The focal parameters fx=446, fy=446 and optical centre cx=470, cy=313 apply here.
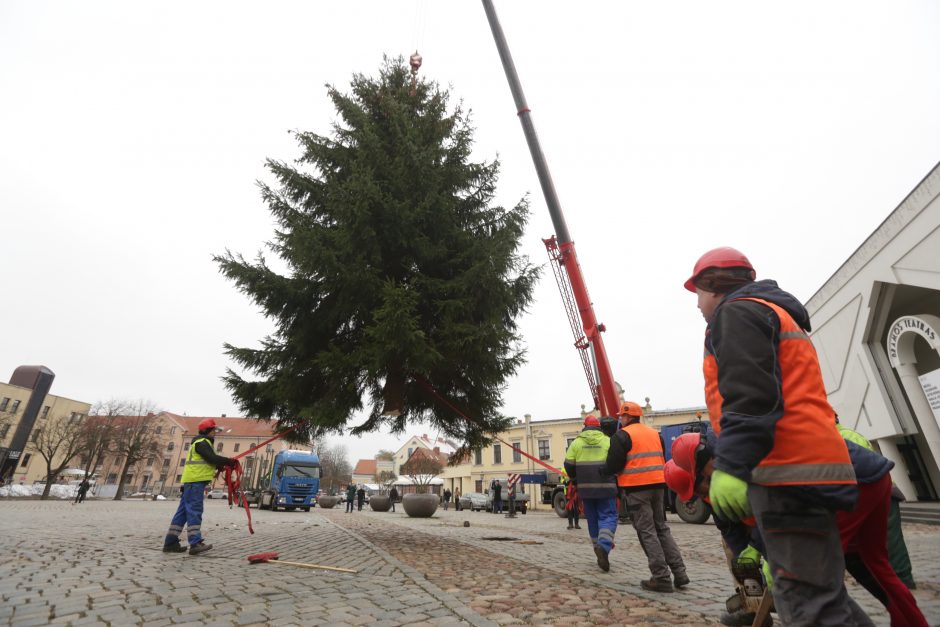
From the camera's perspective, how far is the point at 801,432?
5.56ft

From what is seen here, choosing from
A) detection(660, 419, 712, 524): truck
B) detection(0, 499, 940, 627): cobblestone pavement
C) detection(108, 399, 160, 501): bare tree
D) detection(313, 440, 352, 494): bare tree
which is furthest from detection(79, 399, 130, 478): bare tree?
detection(660, 419, 712, 524): truck

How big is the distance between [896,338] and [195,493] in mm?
18412

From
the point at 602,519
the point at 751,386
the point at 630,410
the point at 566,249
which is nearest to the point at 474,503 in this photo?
the point at 566,249

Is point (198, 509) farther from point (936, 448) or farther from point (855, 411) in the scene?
point (855, 411)

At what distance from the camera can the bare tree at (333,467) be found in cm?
6462

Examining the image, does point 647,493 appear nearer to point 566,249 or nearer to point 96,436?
point 566,249

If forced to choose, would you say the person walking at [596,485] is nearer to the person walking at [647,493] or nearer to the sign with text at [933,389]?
the person walking at [647,493]

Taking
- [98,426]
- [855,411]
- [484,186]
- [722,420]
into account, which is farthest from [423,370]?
[98,426]

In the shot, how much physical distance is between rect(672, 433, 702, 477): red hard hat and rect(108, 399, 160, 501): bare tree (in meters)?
48.6

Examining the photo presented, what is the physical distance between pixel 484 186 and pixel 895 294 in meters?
A: 13.7

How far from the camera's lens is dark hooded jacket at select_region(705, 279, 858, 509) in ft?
5.46

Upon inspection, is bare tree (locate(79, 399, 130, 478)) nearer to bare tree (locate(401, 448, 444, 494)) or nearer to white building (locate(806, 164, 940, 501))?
bare tree (locate(401, 448, 444, 494))

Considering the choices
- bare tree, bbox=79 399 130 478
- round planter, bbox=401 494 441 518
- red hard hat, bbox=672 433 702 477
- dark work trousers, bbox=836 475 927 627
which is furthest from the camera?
bare tree, bbox=79 399 130 478

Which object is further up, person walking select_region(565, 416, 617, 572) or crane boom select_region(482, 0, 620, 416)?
crane boom select_region(482, 0, 620, 416)
